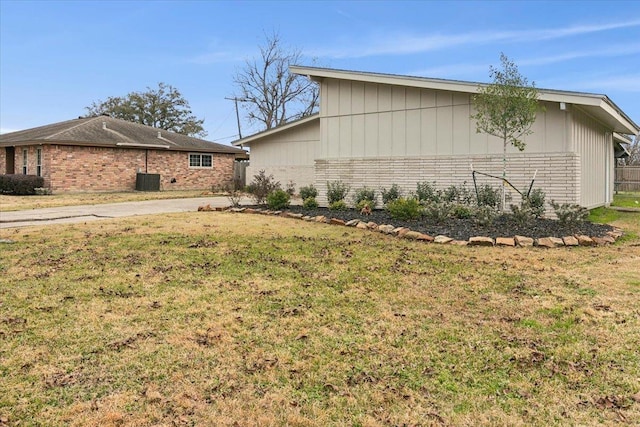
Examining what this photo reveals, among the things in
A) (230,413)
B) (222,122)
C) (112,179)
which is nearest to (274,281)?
(230,413)

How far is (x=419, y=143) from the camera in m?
12.0

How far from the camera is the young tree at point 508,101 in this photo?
924cm

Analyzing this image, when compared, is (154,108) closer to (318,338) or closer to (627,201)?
(627,201)

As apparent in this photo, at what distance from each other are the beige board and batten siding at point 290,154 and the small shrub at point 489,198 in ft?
31.8

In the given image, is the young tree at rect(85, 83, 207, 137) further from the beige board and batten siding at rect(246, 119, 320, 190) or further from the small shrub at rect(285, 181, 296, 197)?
the small shrub at rect(285, 181, 296, 197)

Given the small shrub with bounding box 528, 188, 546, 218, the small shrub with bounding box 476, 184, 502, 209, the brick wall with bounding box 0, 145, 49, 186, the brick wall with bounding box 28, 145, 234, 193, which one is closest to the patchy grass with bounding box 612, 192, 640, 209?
the small shrub with bounding box 528, 188, 546, 218

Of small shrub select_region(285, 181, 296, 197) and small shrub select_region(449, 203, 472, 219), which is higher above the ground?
small shrub select_region(285, 181, 296, 197)

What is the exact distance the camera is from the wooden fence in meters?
28.1

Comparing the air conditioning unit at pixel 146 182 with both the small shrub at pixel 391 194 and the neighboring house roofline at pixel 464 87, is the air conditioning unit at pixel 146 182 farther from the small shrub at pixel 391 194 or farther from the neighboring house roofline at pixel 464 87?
the small shrub at pixel 391 194

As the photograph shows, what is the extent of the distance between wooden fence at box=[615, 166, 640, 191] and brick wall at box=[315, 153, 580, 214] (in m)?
21.9

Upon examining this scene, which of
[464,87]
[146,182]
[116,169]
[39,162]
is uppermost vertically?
[464,87]

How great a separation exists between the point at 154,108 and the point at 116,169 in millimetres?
24753

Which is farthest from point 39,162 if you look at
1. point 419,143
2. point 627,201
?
point 627,201

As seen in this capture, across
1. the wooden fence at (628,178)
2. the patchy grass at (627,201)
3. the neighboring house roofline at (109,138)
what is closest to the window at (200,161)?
the neighboring house roofline at (109,138)
